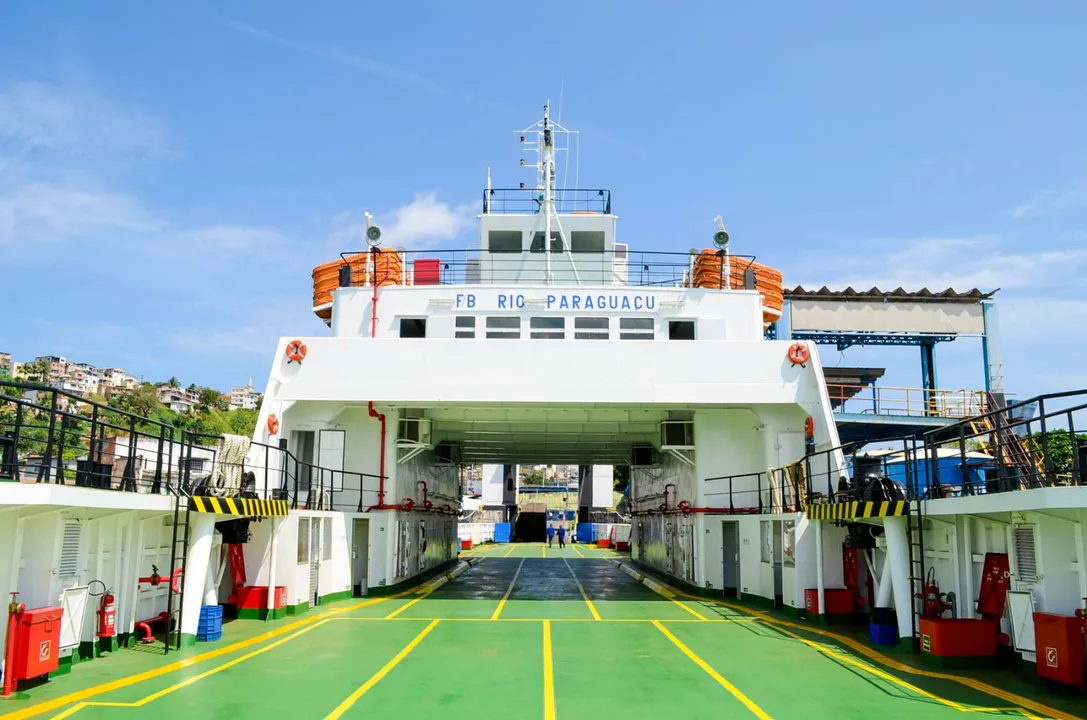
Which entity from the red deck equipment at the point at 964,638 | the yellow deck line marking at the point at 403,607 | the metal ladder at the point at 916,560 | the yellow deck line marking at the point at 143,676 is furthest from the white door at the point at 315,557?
the red deck equipment at the point at 964,638

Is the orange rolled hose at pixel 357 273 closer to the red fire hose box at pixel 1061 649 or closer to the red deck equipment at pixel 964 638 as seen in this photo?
the red deck equipment at pixel 964 638

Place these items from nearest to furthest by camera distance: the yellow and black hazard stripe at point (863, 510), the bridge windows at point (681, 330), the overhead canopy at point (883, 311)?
1. the yellow and black hazard stripe at point (863, 510)
2. the bridge windows at point (681, 330)
3. the overhead canopy at point (883, 311)

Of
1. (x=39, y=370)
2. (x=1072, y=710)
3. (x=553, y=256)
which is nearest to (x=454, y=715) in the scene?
(x=1072, y=710)

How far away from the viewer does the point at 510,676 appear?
1050 cm

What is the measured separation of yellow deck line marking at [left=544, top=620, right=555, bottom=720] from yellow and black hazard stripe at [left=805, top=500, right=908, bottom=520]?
5.07 metres

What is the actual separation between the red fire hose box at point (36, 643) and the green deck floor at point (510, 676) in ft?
0.81

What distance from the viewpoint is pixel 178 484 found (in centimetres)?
1255

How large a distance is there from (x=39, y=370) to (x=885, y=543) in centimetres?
11253

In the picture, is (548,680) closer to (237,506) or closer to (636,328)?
(237,506)

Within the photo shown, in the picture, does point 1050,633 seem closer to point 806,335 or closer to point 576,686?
point 576,686

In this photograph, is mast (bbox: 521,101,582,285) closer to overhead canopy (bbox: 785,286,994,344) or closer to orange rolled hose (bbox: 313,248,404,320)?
orange rolled hose (bbox: 313,248,404,320)

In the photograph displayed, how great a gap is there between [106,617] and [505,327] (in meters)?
11.4

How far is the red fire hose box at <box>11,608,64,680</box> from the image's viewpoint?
9258 mm

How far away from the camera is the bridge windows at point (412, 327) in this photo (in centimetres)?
2125
